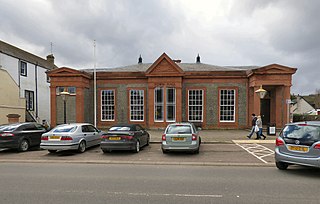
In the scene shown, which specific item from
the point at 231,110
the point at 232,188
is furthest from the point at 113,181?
the point at 231,110

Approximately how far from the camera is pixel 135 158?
360 inches

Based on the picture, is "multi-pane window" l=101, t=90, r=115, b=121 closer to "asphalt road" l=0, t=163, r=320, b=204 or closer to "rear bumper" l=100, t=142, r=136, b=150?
"rear bumper" l=100, t=142, r=136, b=150

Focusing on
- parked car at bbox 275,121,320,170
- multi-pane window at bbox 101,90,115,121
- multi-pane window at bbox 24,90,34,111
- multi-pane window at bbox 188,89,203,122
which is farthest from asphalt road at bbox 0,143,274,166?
multi-pane window at bbox 24,90,34,111

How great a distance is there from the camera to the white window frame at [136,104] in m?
20.4

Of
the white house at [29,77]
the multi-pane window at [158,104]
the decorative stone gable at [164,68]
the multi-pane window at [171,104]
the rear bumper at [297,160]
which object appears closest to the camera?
the rear bumper at [297,160]

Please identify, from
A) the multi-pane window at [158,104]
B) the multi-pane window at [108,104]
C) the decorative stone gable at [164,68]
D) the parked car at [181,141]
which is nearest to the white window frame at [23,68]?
the multi-pane window at [108,104]

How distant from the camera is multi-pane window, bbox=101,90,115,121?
20.7 metres

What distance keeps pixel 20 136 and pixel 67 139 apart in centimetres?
303

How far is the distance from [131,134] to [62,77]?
42.2ft

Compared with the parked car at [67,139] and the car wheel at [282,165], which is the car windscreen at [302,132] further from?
the parked car at [67,139]

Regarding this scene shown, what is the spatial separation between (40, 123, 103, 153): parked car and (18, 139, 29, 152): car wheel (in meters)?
1.57

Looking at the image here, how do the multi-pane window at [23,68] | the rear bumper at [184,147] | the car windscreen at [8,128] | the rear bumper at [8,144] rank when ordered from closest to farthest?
the rear bumper at [184,147] → the rear bumper at [8,144] → the car windscreen at [8,128] → the multi-pane window at [23,68]

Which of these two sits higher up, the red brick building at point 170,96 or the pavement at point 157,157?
the red brick building at point 170,96

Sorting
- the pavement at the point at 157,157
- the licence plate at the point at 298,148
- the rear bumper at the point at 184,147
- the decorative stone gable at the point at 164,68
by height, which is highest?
the decorative stone gable at the point at 164,68
